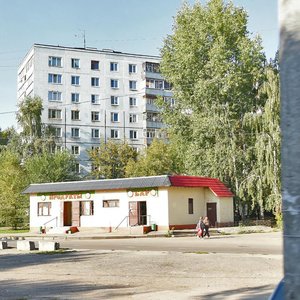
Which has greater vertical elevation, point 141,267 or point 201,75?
point 201,75

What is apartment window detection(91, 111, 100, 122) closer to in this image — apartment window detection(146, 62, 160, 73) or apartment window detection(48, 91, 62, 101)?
apartment window detection(48, 91, 62, 101)

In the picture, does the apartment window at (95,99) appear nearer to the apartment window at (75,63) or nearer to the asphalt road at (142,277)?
the apartment window at (75,63)

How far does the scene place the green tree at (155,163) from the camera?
58.6 m

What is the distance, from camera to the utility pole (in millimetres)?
2322

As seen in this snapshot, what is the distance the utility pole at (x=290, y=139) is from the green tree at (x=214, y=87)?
136ft

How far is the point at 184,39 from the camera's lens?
48219mm

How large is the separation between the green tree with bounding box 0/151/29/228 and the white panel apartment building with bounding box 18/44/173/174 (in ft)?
67.3

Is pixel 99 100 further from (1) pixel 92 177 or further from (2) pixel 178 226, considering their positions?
(2) pixel 178 226

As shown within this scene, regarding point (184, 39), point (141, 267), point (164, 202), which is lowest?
point (141, 267)

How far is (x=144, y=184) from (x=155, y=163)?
62.9 feet

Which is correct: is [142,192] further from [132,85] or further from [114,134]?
[132,85]

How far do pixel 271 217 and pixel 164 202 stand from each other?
1380 centimetres

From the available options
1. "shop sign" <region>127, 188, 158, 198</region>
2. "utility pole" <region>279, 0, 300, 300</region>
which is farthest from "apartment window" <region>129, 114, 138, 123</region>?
"utility pole" <region>279, 0, 300, 300</region>

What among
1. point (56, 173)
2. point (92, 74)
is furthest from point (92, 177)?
point (92, 74)
